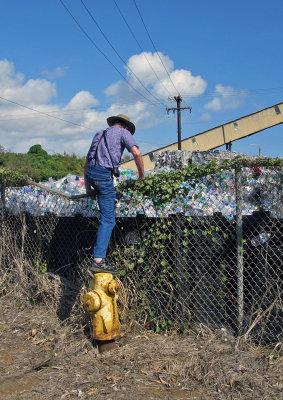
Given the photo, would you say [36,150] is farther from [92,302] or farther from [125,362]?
[125,362]

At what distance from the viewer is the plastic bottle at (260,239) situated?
11.5ft

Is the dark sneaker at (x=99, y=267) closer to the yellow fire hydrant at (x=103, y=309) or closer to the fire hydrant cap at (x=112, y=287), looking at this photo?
the yellow fire hydrant at (x=103, y=309)

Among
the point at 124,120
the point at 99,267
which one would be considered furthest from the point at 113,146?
the point at 99,267

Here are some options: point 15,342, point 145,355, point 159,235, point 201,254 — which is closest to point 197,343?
point 145,355

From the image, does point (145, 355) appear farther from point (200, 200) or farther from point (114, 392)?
point (200, 200)

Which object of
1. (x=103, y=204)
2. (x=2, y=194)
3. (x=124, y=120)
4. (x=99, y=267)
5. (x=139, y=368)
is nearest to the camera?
(x=139, y=368)

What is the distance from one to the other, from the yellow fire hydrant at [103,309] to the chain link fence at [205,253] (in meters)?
0.45

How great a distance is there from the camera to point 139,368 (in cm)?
326

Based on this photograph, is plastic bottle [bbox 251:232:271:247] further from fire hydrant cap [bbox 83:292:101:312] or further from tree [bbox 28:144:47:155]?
tree [bbox 28:144:47:155]

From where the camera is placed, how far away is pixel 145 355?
3.41 metres

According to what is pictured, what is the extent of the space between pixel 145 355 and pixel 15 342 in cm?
155

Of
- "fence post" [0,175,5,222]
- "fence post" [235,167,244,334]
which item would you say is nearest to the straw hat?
"fence post" [235,167,244,334]

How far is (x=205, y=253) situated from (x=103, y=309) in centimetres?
116

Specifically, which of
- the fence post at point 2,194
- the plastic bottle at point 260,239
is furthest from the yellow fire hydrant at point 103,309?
the fence post at point 2,194
